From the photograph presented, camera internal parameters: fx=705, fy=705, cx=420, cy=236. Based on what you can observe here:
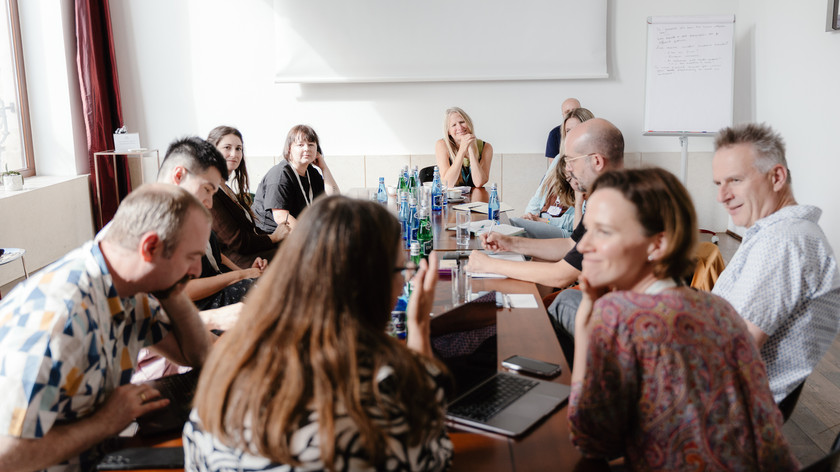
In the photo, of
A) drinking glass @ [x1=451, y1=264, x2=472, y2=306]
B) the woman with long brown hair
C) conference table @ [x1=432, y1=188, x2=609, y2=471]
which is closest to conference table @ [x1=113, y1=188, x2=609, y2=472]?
conference table @ [x1=432, y1=188, x2=609, y2=471]

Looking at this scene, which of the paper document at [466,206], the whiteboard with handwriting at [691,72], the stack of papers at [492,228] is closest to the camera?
the stack of papers at [492,228]

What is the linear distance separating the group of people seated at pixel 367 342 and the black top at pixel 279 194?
239cm

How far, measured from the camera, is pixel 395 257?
1.11 metres

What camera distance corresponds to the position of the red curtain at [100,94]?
572 centimetres

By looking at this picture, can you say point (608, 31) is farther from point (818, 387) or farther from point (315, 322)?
point (315, 322)

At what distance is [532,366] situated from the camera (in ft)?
Result: 5.59

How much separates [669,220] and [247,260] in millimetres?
2293

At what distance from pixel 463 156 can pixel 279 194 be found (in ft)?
5.21

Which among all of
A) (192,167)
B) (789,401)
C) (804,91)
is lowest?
(789,401)

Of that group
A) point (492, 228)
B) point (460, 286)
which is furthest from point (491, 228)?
point (460, 286)

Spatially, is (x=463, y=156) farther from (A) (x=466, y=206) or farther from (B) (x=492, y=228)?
(B) (x=492, y=228)

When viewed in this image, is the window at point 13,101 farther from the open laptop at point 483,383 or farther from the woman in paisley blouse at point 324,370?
the woman in paisley blouse at point 324,370

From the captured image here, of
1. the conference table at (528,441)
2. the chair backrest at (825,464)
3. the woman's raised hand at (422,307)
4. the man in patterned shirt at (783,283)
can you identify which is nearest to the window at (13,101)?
the conference table at (528,441)

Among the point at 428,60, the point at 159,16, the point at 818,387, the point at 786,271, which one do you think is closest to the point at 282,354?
the point at 786,271
